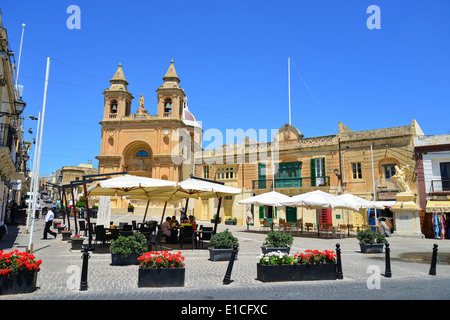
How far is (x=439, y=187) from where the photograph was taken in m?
23.6

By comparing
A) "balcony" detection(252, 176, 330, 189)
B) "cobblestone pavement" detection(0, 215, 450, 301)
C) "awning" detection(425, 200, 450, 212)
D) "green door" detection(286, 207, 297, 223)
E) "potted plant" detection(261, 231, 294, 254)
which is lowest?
"cobblestone pavement" detection(0, 215, 450, 301)

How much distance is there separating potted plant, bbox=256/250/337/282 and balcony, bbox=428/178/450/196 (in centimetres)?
1980

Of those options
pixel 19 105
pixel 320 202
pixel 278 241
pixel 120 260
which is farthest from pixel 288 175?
pixel 120 260

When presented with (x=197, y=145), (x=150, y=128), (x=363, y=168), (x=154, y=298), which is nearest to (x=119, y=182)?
(x=154, y=298)

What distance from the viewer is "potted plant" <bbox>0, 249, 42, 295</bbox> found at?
5996mm

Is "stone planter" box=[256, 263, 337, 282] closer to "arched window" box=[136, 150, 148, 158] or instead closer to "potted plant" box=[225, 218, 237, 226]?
"potted plant" box=[225, 218, 237, 226]

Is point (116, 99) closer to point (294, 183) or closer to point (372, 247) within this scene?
point (294, 183)

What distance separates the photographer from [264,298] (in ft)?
19.9

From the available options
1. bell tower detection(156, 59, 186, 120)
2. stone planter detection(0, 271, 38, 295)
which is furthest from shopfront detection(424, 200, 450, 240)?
bell tower detection(156, 59, 186, 120)

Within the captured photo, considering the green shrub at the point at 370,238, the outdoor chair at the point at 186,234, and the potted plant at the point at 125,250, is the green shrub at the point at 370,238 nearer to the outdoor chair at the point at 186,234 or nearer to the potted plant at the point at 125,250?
the outdoor chair at the point at 186,234

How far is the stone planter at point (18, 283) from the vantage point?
599 centimetres

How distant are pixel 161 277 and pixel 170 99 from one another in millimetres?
38273

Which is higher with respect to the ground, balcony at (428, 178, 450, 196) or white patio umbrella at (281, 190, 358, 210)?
balcony at (428, 178, 450, 196)

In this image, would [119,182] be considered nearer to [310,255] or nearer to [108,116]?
[310,255]
